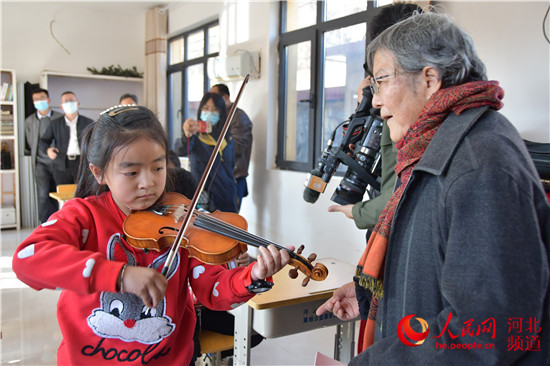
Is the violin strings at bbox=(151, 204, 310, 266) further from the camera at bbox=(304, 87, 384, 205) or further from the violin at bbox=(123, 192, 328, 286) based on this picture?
the camera at bbox=(304, 87, 384, 205)

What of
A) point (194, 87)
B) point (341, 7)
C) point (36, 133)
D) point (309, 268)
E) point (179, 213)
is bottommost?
→ point (309, 268)

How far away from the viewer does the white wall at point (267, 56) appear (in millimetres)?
2400

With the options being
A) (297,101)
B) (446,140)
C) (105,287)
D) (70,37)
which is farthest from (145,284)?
(70,37)

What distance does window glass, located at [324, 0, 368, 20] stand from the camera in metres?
3.72

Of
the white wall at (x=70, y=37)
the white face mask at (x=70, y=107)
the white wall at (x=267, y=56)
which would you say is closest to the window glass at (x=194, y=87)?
the white wall at (x=267, y=56)

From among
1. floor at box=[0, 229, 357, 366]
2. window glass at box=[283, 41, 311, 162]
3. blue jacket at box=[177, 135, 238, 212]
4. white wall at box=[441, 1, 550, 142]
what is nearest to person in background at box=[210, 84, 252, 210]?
window glass at box=[283, 41, 311, 162]

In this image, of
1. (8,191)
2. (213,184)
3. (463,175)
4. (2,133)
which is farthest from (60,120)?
(463,175)

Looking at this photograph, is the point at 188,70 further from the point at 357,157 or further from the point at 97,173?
the point at 97,173

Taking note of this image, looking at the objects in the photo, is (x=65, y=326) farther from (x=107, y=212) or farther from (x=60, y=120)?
(x=60, y=120)

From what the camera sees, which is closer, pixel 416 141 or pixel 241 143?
pixel 416 141

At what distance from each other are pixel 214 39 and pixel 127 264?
525 cm

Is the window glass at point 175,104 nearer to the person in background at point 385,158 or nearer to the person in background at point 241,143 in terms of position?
the person in background at point 241,143

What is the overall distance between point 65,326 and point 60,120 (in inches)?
193

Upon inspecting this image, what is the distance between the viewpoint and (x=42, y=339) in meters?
2.89
